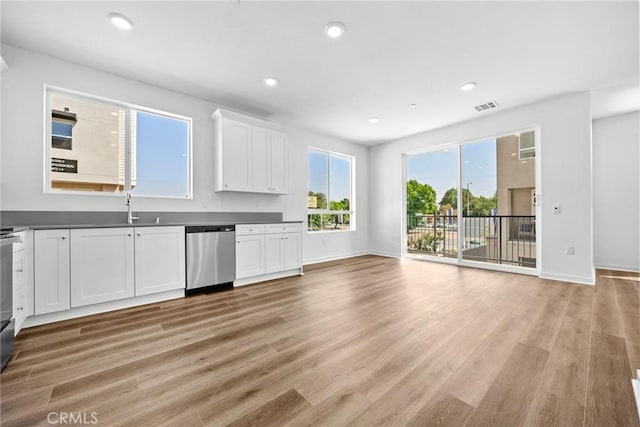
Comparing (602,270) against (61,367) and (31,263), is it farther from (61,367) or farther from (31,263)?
(31,263)

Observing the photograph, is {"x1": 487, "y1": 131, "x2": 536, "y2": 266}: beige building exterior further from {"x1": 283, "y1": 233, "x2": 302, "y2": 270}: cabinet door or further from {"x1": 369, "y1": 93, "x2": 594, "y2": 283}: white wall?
{"x1": 283, "y1": 233, "x2": 302, "y2": 270}: cabinet door

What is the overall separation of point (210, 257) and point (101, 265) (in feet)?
3.55

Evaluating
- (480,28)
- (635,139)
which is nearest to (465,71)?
(480,28)

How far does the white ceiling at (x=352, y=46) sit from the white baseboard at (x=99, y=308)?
2.62 meters

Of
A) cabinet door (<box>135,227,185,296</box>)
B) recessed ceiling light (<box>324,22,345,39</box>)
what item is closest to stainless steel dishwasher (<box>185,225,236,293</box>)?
cabinet door (<box>135,227,185,296</box>)

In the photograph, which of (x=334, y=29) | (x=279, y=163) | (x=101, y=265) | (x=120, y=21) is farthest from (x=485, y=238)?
(x=120, y=21)

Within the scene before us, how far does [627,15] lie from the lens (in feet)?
7.33

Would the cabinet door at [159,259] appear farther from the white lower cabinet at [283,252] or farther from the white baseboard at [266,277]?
the white lower cabinet at [283,252]

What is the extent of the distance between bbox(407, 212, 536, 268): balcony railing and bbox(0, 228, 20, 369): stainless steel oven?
5.84 m

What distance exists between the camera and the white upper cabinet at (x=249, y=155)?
379 cm

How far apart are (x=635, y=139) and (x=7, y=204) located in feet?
28.6

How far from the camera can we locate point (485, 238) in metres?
4.91

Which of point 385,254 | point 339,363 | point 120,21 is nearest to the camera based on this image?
point 339,363

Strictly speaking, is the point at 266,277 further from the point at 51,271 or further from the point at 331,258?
the point at 51,271
